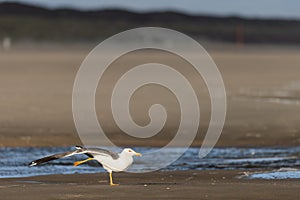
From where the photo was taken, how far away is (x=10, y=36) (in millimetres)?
73312

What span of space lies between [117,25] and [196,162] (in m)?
73.6

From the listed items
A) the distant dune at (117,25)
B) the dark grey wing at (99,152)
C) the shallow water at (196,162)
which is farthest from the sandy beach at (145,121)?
the distant dune at (117,25)

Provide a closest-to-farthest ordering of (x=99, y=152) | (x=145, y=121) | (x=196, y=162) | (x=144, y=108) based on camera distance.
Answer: (x=99, y=152) < (x=196, y=162) < (x=145, y=121) < (x=144, y=108)

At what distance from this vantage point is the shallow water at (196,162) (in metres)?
15.0

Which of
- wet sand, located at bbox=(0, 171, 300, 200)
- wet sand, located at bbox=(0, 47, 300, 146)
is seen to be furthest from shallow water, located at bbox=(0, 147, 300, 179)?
wet sand, located at bbox=(0, 47, 300, 146)

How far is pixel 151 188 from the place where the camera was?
12.4 m

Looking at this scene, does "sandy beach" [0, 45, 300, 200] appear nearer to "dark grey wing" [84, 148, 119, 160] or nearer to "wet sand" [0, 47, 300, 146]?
"wet sand" [0, 47, 300, 146]

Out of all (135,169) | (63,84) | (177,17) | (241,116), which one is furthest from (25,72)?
(177,17)

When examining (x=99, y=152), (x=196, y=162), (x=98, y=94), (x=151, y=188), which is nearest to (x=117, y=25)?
(x=98, y=94)

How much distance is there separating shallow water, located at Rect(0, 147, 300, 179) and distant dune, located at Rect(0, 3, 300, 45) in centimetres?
5548

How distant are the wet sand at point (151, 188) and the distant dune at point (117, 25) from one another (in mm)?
59366

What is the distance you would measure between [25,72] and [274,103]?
14.2m

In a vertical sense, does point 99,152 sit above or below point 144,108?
below

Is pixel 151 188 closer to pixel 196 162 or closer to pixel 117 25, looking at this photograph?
pixel 196 162
